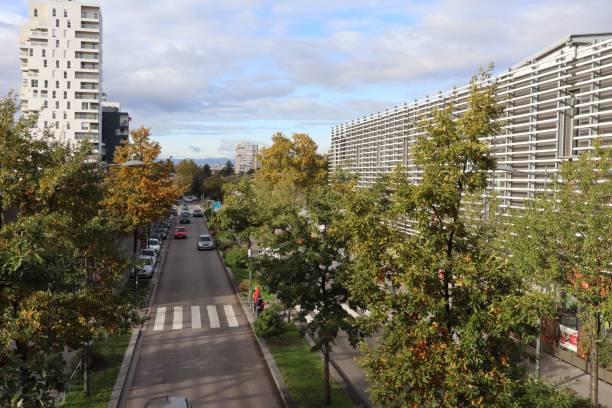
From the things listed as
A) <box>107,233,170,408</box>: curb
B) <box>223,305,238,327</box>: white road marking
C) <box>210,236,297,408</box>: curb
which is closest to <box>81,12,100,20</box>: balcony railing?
<box>107,233,170,408</box>: curb

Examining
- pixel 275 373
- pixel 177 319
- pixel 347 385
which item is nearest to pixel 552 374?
pixel 347 385

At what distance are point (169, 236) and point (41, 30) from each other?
39.6 meters

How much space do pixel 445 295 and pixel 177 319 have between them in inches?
730

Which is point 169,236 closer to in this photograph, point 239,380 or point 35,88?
point 35,88

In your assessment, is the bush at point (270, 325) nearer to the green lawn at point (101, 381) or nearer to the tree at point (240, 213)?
the green lawn at point (101, 381)

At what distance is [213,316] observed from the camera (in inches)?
1009

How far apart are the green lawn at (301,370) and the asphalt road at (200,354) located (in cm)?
58

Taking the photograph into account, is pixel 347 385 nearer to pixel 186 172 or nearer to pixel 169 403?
pixel 169 403

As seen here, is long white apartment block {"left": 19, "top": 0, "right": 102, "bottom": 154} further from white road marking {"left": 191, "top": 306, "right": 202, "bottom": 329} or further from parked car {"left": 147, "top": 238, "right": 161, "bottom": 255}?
white road marking {"left": 191, "top": 306, "right": 202, "bottom": 329}

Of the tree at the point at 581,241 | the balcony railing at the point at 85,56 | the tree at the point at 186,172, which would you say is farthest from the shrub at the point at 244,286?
the tree at the point at 186,172

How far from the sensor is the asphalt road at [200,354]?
1619 cm

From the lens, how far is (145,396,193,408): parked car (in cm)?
1375

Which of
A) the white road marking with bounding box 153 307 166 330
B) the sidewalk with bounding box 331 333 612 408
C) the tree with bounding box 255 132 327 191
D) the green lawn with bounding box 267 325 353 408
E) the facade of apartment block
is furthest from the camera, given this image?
the tree with bounding box 255 132 327 191

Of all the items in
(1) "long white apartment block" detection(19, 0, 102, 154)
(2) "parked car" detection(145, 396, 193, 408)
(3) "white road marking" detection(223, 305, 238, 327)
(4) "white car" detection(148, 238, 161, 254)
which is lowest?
(3) "white road marking" detection(223, 305, 238, 327)
